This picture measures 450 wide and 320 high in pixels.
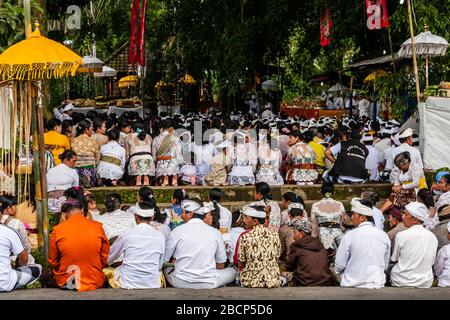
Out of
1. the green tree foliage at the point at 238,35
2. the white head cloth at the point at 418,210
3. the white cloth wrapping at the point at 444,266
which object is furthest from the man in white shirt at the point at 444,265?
the green tree foliage at the point at 238,35

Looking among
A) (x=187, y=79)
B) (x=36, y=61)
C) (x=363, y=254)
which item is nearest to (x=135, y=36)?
(x=187, y=79)

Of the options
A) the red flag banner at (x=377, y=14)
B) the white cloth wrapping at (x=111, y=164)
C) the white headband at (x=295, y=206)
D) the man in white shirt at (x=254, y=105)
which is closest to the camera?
the white headband at (x=295, y=206)

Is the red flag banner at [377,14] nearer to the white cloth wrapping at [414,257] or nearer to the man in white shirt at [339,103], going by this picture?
the white cloth wrapping at [414,257]

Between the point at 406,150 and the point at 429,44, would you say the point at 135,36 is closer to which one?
the point at 429,44

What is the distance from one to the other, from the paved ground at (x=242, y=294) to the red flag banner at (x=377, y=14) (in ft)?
31.2

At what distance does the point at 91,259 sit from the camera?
8.68 metres

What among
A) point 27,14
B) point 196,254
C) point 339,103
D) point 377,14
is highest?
point 377,14

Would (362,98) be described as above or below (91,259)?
above

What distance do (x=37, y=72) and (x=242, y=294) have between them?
360 centimetres

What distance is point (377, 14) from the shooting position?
17.2 m

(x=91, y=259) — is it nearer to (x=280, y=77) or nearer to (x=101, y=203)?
(x=101, y=203)

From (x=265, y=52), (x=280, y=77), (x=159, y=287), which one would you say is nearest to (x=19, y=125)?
(x=159, y=287)

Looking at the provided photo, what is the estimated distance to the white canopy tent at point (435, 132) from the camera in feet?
45.8

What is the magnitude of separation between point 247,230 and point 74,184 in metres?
3.56
